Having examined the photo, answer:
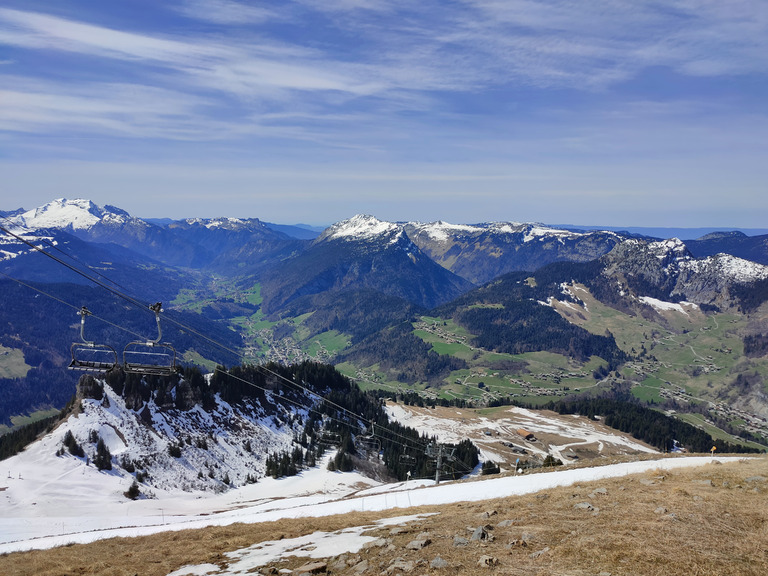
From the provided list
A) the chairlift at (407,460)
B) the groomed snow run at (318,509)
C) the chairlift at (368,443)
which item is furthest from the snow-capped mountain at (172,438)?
the chairlift at (407,460)

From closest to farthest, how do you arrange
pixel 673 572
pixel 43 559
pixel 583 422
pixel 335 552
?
pixel 673 572 < pixel 335 552 < pixel 43 559 < pixel 583 422

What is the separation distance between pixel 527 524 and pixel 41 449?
84.8m

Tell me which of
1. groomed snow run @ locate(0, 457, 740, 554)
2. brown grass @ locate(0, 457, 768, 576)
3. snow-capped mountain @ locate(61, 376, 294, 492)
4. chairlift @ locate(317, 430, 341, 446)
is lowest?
chairlift @ locate(317, 430, 341, 446)

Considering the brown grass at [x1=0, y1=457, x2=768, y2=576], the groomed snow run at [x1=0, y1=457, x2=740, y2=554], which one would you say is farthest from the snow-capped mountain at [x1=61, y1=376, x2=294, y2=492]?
the brown grass at [x1=0, y1=457, x2=768, y2=576]

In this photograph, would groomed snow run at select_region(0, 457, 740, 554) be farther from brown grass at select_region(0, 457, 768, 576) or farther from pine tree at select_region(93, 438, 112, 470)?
pine tree at select_region(93, 438, 112, 470)

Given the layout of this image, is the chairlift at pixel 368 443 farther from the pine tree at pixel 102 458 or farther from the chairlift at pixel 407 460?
the pine tree at pixel 102 458

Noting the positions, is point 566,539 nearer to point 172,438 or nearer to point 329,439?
point 172,438

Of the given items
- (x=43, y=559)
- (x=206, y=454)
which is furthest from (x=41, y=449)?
(x=43, y=559)

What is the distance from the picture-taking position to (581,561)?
1953 cm

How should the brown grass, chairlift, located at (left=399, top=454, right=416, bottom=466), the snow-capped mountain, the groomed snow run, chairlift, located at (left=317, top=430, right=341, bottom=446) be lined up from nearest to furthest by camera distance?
1. the brown grass
2. the groomed snow run
3. the snow-capped mountain
4. chairlift, located at (left=399, top=454, right=416, bottom=466)
5. chairlift, located at (left=317, top=430, right=341, bottom=446)

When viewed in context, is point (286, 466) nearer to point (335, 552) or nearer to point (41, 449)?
point (41, 449)

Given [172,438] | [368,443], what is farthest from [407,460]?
[172,438]

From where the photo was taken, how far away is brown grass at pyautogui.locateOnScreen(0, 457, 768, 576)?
63.8 feet

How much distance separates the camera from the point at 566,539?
22.4 metres
